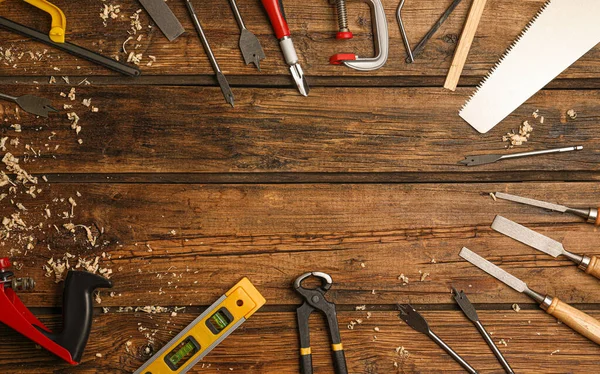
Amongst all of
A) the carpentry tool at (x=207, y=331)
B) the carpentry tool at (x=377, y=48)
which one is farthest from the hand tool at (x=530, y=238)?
the carpentry tool at (x=207, y=331)

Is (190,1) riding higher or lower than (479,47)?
higher

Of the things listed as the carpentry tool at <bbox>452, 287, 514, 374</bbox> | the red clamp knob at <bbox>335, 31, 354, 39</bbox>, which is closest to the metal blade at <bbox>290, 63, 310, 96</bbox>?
the red clamp knob at <bbox>335, 31, 354, 39</bbox>

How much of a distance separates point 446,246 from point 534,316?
0.27 metres

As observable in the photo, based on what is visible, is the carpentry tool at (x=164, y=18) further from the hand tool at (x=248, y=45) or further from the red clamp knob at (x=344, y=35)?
the red clamp knob at (x=344, y=35)

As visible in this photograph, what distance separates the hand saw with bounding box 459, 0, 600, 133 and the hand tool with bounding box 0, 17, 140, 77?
82cm

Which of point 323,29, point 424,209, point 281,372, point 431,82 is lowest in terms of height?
point 281,372

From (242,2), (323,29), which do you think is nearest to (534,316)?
(323,29)

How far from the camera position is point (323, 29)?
1.24 meters

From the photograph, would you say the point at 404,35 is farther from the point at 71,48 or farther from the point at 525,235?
the point at 71,48

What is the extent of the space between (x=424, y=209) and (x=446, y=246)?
4.1 inches

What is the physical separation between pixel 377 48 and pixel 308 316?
0.66m

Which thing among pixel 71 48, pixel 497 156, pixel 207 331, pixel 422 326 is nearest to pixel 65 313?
pixel 207 331

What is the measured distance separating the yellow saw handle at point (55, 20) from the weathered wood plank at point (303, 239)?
35 centimetres

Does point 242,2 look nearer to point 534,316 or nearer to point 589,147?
point 589,147
